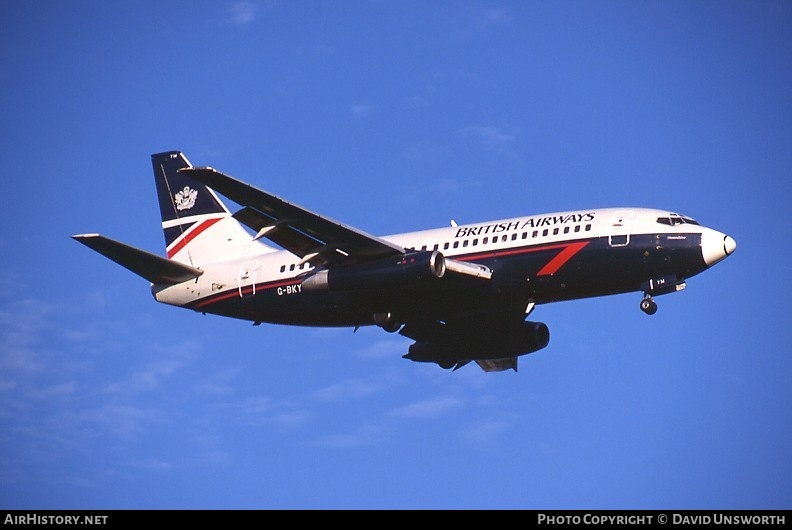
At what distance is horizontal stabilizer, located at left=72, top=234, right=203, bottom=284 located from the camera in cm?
5078

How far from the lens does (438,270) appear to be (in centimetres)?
5016

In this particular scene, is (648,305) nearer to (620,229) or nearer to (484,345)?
(620,229)

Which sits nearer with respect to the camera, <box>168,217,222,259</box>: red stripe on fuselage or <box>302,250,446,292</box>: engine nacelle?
<box>302,250,446,292</box>: engine nacelle

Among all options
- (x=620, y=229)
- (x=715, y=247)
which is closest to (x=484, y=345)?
(x=620, y=229)

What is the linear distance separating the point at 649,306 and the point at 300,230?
14.1 meters

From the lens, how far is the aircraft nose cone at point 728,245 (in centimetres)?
4988

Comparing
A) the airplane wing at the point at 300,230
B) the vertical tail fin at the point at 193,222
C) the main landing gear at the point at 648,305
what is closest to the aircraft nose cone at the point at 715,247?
the main landing gear at the point at 648,305

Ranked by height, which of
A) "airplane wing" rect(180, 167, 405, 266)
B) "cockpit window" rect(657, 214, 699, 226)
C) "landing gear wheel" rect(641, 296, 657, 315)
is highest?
"cockpit window" rect(657, 214, 699, 226)

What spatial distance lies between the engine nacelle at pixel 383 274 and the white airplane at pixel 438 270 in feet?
0.16

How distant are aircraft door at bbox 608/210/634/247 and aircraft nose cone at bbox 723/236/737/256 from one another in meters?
3.64

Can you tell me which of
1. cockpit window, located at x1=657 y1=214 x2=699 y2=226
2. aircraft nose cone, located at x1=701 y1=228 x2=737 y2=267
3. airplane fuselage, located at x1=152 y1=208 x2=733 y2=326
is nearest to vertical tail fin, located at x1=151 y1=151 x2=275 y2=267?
airplane fuselage, located at x1=152 y1=208 x2=733 y2=326

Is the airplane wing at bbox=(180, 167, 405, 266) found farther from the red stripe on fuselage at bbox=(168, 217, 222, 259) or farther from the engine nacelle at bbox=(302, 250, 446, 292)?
the red stripe on fuselage at bbox=(168, 217, 222, 259)
